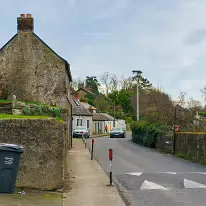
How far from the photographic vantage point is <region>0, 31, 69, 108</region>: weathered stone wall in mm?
25453

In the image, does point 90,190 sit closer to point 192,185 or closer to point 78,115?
point 192,185

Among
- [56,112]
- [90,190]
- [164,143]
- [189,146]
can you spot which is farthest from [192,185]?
[164,143]

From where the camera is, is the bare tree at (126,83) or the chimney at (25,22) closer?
the chimney at (25,22)

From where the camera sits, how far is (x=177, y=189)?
1180cm

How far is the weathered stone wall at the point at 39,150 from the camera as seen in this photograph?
10.6m

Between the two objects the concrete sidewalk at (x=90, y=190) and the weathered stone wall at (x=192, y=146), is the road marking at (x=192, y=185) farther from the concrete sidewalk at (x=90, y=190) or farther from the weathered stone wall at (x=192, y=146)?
the weathered stone wall at (x=192, y=146)

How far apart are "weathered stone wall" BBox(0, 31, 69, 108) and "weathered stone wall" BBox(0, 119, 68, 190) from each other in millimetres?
14546

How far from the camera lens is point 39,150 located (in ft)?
35.5

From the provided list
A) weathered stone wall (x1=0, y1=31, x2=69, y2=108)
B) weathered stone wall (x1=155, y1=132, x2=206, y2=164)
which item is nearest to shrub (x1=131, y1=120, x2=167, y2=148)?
weathered stone wall (x1=155, y1=132, x2=206, y2=164)

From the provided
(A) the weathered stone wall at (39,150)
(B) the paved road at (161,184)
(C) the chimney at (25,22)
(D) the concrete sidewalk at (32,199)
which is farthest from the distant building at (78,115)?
(D) the concrete sidewalk at (32,199)

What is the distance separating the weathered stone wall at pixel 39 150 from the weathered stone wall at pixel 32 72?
1455 centimetres

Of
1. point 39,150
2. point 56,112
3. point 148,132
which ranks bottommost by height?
point 39,150

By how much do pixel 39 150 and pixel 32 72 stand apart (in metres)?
15.6

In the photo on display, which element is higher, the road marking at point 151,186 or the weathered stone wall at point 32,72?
the weathered stone wall at point 32,72
